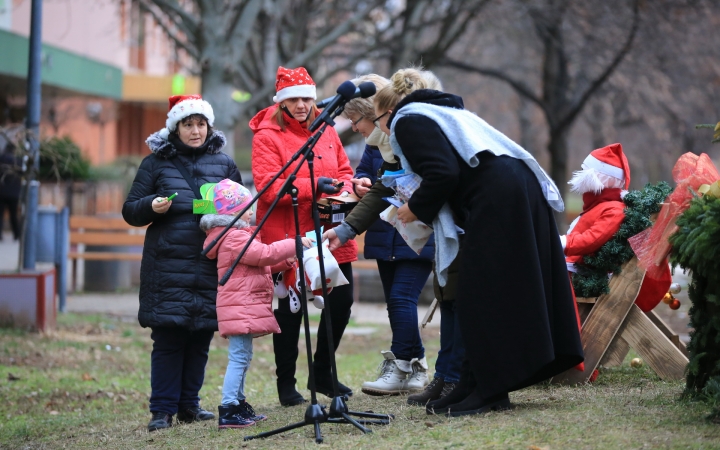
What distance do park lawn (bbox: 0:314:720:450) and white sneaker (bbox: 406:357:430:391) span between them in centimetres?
22

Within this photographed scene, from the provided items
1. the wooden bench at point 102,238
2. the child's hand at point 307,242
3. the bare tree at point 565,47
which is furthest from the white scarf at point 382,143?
the bare tree at point 565,47

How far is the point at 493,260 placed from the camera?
4738 millimetres

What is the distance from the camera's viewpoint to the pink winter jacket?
5.13 metres

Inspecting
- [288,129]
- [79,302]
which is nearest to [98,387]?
[288,129]

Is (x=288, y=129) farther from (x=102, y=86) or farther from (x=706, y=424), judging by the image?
(x=102, y=86)

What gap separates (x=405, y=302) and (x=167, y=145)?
174cm

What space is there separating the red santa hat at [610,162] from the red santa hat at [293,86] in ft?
6.00

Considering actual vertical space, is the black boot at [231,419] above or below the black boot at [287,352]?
below

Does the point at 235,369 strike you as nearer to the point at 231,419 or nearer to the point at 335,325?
the point at 231,419

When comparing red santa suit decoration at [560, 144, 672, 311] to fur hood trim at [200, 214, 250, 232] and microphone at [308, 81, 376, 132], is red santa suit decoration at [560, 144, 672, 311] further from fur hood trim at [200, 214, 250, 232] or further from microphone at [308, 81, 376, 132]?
fur hood trim at [200, 214, 250, 232]

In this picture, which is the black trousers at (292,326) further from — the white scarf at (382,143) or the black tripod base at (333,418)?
the black tripod base at (333,418)

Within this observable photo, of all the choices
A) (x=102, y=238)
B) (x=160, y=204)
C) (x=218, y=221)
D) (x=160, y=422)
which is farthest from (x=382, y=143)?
(x=102, y=238)

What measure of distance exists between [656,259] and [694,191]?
1.29ft

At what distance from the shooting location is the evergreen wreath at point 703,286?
446cm
